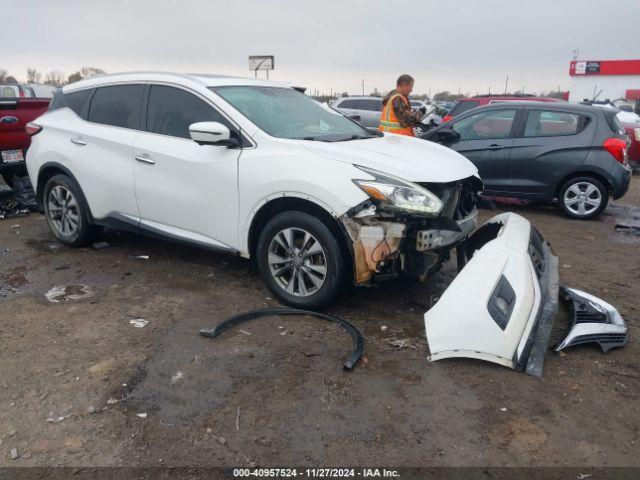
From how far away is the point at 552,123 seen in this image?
309 inches

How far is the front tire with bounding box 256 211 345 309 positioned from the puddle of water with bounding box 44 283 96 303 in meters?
1.63

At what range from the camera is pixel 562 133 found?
25.5ft

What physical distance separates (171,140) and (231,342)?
201cm

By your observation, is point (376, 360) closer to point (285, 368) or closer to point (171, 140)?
point (285, 368)

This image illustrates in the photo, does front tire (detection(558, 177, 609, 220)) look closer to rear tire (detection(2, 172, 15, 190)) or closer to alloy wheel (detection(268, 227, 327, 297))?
alloy wheel (detection(268, 227, 327, 297))

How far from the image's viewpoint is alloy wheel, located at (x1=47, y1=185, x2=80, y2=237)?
18.5 ft

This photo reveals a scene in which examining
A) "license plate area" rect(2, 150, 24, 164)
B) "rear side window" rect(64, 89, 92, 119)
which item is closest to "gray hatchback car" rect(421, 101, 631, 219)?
"rear side window" rect(64, 89, 92, 119)

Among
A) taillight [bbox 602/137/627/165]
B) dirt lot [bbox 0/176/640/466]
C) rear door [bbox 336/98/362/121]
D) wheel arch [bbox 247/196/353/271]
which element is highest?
rear door [bbox 336/98/362/121]

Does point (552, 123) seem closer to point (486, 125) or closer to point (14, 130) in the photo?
point (486, 125)

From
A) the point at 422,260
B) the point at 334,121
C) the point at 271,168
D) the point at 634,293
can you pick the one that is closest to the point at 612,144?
the point at 634,293

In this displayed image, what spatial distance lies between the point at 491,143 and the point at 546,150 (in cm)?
79

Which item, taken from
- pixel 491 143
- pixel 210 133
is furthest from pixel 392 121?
pixel 210 133

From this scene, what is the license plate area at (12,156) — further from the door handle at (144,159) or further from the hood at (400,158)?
the hood at (400,158)

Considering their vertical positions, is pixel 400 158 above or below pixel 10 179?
above
